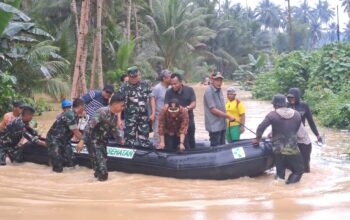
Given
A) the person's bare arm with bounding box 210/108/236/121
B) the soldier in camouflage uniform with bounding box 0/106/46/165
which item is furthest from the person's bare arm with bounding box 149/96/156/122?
the soldier in camouflage uniform with bounding box 0/106/46/165

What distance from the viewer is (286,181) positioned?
7594 mm

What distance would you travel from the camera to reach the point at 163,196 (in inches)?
278

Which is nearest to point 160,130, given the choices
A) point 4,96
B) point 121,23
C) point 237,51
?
point 4,96

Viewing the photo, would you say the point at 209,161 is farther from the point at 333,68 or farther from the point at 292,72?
the point at 292,72

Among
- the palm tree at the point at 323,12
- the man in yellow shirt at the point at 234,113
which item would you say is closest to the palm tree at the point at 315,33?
the palm tree at the point at 323,12

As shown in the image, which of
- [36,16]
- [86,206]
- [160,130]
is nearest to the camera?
[86,206]

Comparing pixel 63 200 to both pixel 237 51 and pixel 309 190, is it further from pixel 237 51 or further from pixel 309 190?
pixel 237 51

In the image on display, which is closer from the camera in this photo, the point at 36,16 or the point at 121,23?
the point at 36,16

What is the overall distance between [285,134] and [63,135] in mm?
3457

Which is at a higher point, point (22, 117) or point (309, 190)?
point (22, 117)

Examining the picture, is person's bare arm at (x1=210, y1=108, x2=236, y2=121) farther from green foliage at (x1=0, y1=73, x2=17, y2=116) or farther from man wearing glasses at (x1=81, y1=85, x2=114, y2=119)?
green foliage at (x1=0, y1=73, x2=17, y2=116)

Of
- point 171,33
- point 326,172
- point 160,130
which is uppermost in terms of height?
point 171,33

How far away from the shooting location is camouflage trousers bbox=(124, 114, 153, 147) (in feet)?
28.2

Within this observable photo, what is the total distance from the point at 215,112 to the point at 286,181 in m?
1.56
